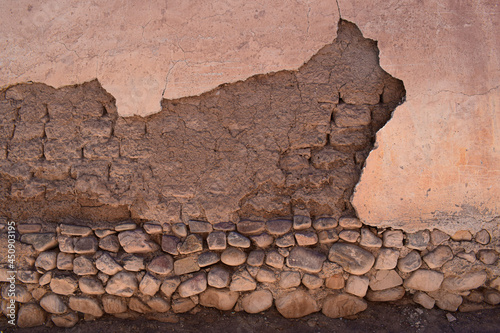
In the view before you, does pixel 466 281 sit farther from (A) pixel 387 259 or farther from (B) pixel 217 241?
(B) pixel 217 241

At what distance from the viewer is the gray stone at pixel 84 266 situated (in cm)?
239

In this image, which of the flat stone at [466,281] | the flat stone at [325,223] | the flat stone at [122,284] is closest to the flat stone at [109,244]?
the flat stone at [122,284]

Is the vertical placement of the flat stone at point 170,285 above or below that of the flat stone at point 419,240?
below

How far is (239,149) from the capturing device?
7.79 ft

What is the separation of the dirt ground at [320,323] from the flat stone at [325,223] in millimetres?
543

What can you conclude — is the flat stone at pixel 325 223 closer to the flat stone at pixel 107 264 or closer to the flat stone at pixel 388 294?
the flat stone at pixel 388 294

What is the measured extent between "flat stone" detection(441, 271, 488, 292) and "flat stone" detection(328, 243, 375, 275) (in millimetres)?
497

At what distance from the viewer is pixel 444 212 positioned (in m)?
2.28

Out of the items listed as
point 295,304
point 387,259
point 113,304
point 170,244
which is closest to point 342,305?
point 295,304

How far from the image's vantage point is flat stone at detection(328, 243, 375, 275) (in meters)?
2.30

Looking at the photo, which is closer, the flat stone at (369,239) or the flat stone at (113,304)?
the flat stone at (369,239)

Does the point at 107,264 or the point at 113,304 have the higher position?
the point at 107,264

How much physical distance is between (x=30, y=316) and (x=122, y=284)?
25.3 inches

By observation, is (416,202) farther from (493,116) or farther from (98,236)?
(98,236)
